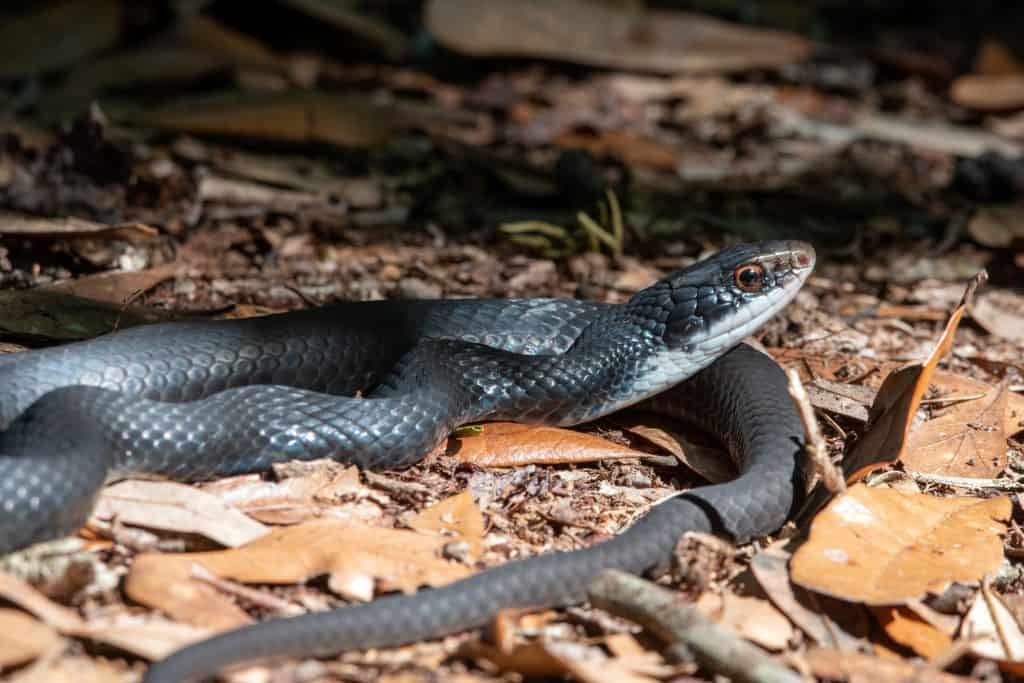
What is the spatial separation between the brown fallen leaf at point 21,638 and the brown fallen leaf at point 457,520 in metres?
1.29

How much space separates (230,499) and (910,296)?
4.33 meters

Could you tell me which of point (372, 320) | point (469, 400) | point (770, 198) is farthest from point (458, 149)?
point (469, 400)

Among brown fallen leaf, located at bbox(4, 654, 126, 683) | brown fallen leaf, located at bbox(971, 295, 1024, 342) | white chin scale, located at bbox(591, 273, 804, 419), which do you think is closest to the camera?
brown fallen leaf, located at bbox(4, 654, 126, 683)

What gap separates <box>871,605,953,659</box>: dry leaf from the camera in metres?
3.63

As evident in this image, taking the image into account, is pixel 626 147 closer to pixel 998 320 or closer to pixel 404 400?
pixel 998 320

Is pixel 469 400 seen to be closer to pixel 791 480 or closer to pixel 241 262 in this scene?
pixel 791 480

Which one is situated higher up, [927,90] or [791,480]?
[927,90]

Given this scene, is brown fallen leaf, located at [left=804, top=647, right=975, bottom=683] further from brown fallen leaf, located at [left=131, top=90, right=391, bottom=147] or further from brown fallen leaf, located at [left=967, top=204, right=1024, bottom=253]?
brown fallen leaf, located at [left=131, top=90, right=391, bottom=147]

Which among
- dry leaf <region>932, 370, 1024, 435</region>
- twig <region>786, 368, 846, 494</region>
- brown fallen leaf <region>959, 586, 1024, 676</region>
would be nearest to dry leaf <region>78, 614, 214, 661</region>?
twig <region>786, 368, 846, 494</region>

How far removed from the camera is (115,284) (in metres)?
5.99

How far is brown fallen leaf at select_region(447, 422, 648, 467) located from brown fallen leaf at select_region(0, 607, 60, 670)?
1866 millimetres

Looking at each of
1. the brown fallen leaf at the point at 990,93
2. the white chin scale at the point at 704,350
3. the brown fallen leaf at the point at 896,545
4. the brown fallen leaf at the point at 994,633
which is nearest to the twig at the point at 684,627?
the brown fallen leaf at the point at 896,545

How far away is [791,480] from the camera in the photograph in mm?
4285

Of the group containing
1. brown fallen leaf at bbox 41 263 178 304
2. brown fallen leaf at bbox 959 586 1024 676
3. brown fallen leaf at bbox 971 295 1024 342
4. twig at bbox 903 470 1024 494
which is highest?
brown fallen leaf at bbox 971 295 1024 342
